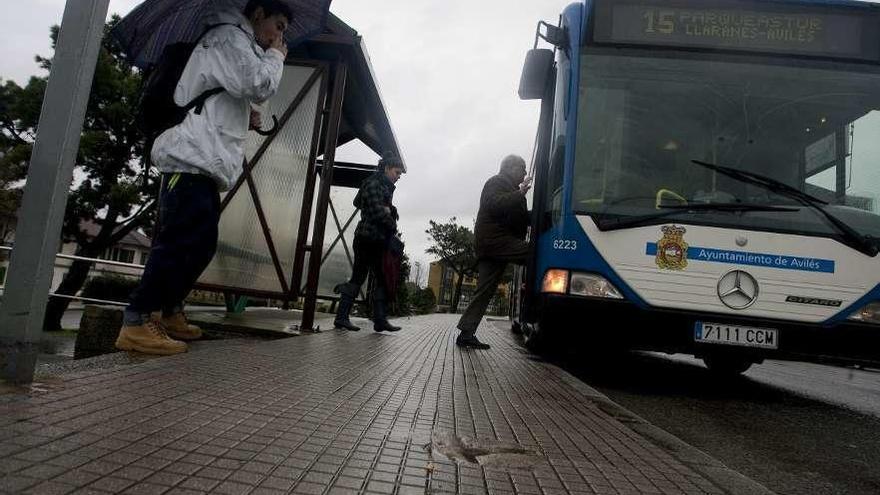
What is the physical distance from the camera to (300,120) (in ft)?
20.6

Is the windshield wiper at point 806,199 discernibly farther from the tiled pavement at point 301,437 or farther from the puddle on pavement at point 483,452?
the puddle on pavement at point 483,452

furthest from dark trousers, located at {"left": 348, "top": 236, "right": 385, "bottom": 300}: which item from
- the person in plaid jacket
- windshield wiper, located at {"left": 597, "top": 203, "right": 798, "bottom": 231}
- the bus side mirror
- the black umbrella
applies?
the black umbrella

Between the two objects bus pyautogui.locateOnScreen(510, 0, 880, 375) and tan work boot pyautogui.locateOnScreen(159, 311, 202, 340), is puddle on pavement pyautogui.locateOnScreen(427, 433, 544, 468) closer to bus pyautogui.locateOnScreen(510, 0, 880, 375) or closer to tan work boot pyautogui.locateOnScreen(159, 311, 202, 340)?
bus pyautogui.locateOnScreen(510, 0, 880, 375)

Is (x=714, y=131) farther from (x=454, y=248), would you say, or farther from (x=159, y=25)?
(x=454, y=248)

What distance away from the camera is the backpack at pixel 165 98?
326 centimetres

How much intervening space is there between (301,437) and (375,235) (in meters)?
4.61

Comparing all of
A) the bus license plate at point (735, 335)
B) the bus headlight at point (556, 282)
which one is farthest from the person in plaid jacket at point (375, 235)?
Answer: the bus license plate at point (735, 335)

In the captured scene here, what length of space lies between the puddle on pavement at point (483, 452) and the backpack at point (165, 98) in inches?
87.9

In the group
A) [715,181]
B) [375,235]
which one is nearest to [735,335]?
[715,181]

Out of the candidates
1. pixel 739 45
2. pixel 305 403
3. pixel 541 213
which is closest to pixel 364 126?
pixel 541 213

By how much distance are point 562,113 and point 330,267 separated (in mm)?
5715

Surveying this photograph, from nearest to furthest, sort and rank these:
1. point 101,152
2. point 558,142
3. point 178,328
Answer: point 178,328 < point 558,142 < point 101,152

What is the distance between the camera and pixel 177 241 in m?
3.30

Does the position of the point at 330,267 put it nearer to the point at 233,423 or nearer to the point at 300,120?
the point at 300,120
